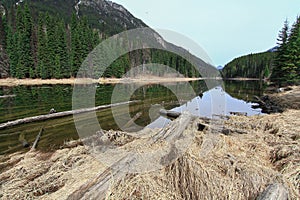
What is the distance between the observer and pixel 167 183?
349cm

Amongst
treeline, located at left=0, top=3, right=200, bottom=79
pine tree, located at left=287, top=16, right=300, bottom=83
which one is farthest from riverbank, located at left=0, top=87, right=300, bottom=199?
treeline, located at left=0, top=3, right=200, bottom=79

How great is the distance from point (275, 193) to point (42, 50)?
53.0m

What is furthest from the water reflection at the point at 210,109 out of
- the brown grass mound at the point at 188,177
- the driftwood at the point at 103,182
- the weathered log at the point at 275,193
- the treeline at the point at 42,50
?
the treeline at the point at 42,50

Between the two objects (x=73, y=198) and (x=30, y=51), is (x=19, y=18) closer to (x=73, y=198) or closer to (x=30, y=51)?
(x=30, y=51)

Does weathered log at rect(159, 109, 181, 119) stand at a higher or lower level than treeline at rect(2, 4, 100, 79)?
lower

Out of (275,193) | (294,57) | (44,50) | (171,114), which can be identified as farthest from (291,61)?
(44,50)

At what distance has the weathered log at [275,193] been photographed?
2.88 m

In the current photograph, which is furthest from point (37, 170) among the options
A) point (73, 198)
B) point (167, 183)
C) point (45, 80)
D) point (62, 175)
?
point (45, 80)

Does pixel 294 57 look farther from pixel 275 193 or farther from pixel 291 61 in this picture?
pixel 275 193

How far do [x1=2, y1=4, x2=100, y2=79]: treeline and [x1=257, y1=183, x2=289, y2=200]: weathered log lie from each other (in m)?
47.9

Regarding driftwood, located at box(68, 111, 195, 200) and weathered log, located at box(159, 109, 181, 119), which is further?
weathered log, located at box(159, 109, 181, 119)

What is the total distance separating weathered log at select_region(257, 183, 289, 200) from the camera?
288 centimetres

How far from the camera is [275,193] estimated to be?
115 inches

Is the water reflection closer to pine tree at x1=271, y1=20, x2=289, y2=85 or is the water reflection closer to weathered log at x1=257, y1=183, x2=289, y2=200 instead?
weathered log at x1=257, y1=183, x2=289, y2=200
